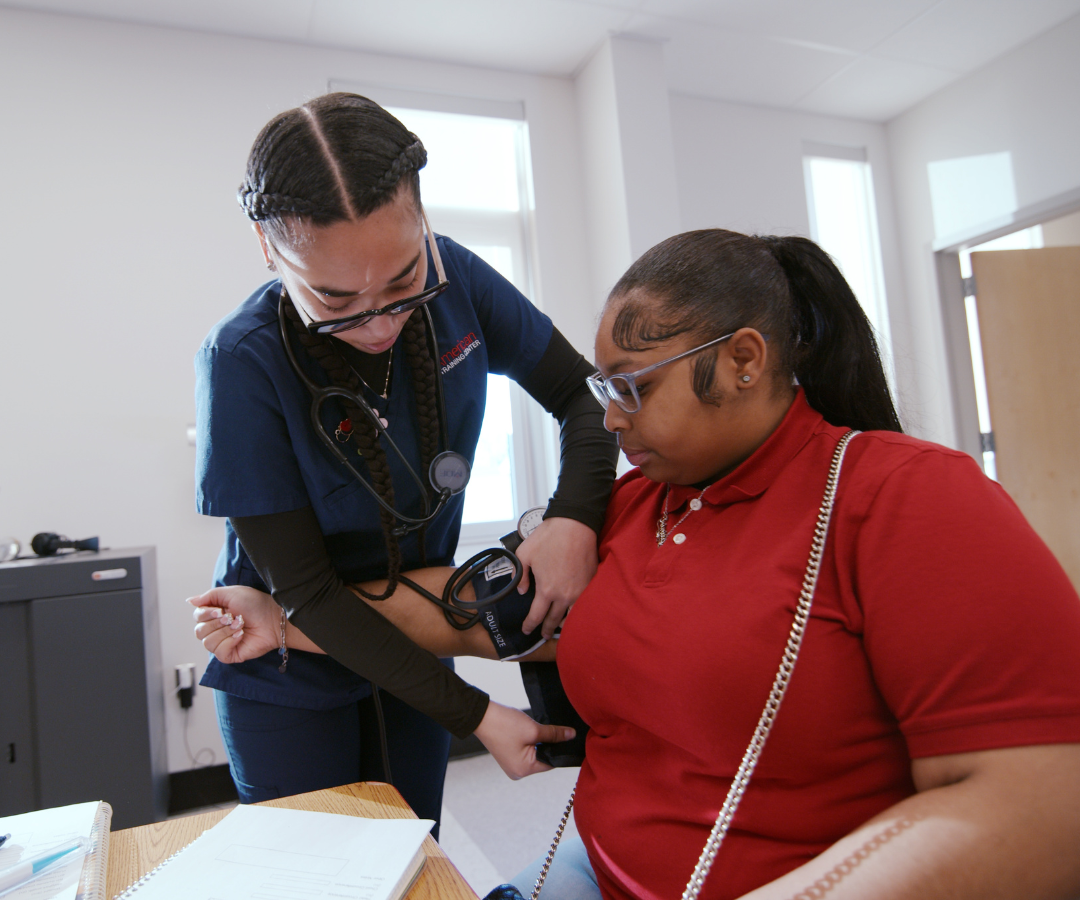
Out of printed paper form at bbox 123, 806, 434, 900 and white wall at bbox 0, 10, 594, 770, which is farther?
white wall at bbox 0, 10, 594, 770

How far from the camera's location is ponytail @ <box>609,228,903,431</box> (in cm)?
82

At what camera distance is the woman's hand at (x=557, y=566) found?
3.10ft

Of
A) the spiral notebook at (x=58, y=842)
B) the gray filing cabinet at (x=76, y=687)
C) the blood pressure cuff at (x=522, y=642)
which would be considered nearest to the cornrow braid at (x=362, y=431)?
the blood pressure cuff at (x=522, y=642)

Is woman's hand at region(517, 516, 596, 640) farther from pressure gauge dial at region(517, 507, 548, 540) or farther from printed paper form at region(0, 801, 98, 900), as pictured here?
printed paper form at region(0, 801, 98, 900)

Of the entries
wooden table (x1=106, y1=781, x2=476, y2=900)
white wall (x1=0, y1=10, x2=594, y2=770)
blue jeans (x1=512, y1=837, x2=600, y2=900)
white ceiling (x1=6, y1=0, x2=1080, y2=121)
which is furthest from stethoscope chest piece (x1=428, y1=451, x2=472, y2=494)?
white ceiling (x1=6, y1=0, x2=1080, y2=121)

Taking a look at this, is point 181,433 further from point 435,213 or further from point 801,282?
point 801,282

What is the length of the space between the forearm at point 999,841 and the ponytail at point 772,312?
432 mm

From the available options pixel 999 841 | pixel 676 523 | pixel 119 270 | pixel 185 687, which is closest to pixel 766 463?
pixel 676 523

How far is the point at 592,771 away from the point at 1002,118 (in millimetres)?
3758

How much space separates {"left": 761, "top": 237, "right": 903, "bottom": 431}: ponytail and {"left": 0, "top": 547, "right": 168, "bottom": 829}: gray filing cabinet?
1823mm

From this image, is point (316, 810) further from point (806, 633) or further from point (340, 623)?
point (806, 633)

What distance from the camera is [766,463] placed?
80 centimetres

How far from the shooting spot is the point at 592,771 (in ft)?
2.78

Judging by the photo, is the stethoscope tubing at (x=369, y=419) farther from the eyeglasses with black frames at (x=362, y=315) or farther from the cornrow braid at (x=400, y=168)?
the cornrow braid at (x=400, y=168)
